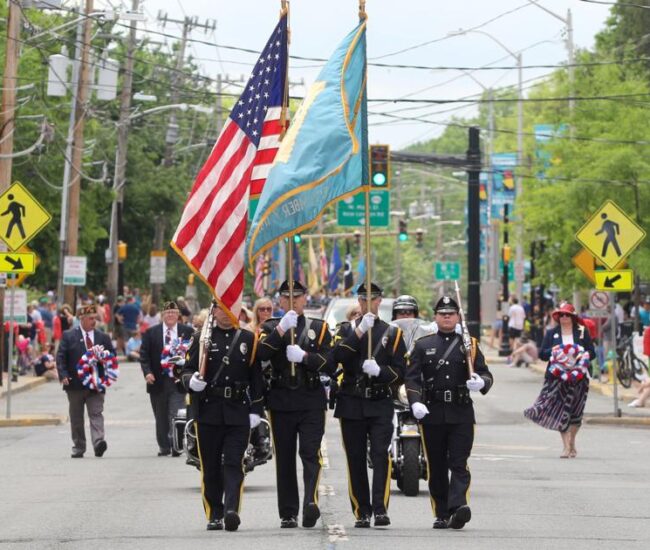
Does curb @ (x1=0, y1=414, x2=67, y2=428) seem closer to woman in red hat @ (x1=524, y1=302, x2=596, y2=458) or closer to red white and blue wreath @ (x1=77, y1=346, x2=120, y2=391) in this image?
red white and blue wreath @ (x1=77, y1=346, x2=120, y2=391)

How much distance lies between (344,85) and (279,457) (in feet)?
10.5

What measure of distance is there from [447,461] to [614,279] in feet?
49.4

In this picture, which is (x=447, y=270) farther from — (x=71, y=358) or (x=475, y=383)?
(x=475, y=383)

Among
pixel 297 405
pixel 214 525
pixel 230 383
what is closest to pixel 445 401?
pixel 297 405

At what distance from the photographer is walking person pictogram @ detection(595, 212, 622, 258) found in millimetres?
28656

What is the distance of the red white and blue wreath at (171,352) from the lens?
2058 centimetres

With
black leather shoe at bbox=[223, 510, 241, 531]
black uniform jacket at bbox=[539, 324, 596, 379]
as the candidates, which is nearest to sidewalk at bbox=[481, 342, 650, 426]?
black uniform jacket at bbox=[539, 324, 596, 379]

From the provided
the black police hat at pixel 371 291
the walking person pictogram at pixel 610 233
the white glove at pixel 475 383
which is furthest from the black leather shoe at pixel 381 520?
the walking person pictogram at pixel 610 233

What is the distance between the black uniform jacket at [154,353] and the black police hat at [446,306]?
24.9 feet

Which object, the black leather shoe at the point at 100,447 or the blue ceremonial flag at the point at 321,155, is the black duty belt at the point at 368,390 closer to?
the blue ceremonial flag at the point at 321,155

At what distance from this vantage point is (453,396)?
13836 mm

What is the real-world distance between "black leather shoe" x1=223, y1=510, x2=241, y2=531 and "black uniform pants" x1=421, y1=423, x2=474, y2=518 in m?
1.56

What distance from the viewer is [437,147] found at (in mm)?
174125

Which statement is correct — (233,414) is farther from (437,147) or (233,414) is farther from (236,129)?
(437,147)
